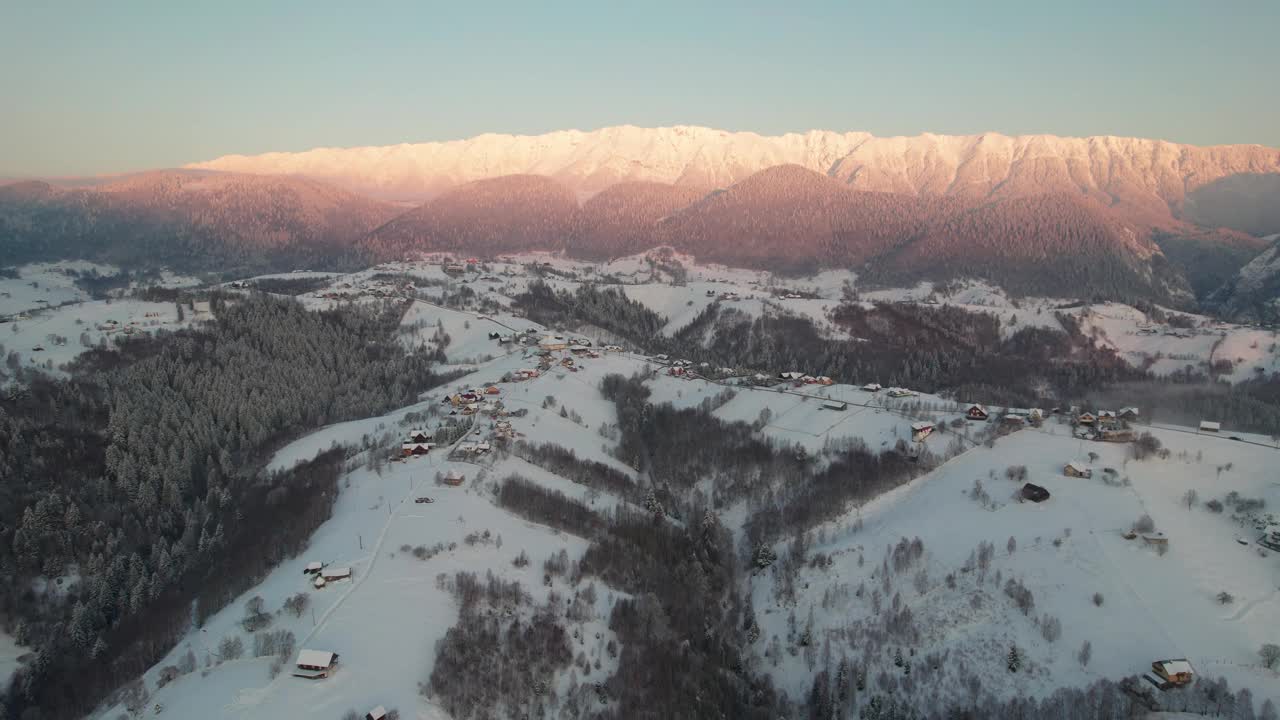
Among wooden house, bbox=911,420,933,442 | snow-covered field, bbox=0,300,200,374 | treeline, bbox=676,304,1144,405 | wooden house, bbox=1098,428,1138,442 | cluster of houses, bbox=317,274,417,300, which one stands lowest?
treeline, bbox=676,304,1144,405

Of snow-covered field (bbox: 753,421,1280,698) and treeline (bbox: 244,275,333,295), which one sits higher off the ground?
treeline (bbox: 244,275,333,295)

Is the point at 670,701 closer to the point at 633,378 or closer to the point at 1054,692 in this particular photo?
the point at 1054,692

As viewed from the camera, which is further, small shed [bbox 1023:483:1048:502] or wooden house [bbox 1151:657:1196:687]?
small shed [bbox 1023:483:1048:502]

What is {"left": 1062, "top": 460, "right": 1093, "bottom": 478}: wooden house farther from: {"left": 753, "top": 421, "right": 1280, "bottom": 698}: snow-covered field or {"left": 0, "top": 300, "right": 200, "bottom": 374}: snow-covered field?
{"left": 0, "top": 300, "right": 200, "bottom": 374}: snow-covered field

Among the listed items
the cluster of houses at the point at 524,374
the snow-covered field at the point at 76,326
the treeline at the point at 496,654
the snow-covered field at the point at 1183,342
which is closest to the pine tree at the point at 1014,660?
the treeline at the point at 496,654

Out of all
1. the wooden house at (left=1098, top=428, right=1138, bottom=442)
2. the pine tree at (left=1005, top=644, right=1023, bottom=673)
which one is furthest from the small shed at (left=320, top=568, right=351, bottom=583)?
the wooden house at (left=1098, top=428, right=1138, bottom=442)

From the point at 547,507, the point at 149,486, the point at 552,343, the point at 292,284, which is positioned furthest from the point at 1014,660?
the point at 292,284

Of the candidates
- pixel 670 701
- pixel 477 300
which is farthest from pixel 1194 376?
pixel 477 300
